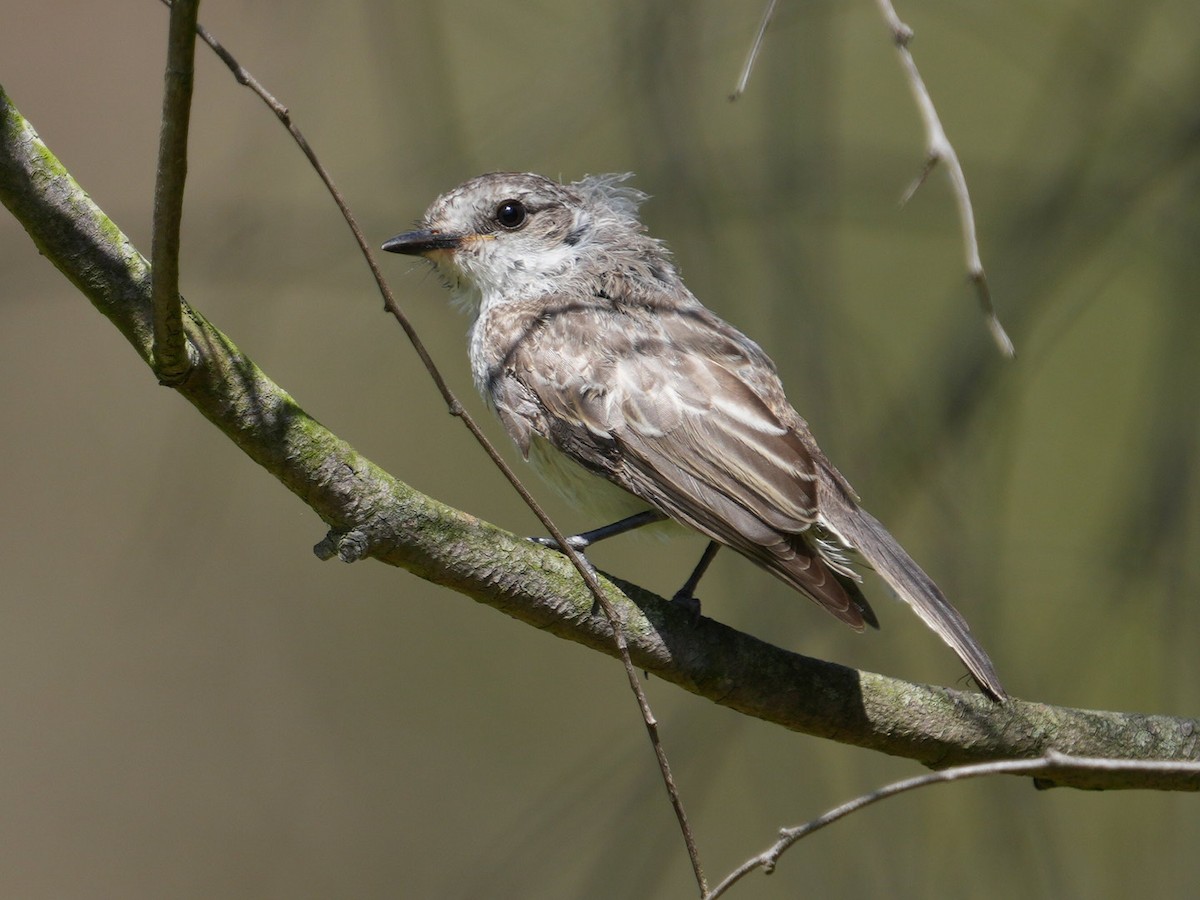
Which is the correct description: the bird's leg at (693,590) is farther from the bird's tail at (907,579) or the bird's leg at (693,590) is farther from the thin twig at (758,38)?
the thin twig at (758,38)

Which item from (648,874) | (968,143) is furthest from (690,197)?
(968,143)

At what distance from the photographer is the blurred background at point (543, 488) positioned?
3.93m

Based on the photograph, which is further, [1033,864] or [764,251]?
[764,251]

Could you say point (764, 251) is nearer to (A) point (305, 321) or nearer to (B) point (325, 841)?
(A) point (305, 321)

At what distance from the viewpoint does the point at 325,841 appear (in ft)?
20.7

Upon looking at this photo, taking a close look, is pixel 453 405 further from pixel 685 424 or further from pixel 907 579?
pixel 907 579

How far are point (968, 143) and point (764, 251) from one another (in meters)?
2.97

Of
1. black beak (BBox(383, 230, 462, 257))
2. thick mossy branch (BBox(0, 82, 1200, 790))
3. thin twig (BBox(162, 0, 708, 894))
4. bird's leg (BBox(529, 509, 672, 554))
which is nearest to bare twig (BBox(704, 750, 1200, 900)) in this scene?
thin twig (BBox(162, 0, 708, 894))

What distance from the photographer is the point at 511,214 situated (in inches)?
166

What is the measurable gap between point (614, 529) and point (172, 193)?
1770mm

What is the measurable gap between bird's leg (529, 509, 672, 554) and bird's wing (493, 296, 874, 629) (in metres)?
0.17

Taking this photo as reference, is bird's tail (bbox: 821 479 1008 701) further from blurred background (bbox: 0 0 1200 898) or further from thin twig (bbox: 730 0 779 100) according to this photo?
thin twig (bbox: 730 0 779 100)

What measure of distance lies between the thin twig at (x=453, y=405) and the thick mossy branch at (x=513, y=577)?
158 mm

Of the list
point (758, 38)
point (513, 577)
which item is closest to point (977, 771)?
point (513, 577)
